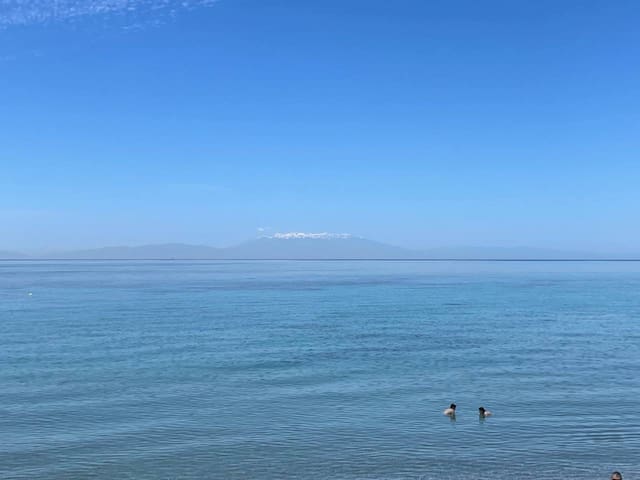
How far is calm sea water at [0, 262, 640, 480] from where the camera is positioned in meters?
29.2

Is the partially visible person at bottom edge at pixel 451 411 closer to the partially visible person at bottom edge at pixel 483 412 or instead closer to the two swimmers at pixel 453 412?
the two swimmers at pixel 453 412

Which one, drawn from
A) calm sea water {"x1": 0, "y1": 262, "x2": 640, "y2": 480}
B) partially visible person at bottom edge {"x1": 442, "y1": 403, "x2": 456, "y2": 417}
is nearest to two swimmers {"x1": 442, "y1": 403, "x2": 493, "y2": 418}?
partially visible person at bottom edge {"x1": 442, "y1": 403, "x2": 456, "y2": 417}

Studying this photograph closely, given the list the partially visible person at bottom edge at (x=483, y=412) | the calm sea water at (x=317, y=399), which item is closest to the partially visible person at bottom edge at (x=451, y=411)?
the calm sea water at (x=317, y=399)

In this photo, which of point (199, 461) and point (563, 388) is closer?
point (199, 461)

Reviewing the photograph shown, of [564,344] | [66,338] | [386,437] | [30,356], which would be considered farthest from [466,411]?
[66,338]

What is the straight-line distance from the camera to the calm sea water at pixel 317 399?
2922 cm

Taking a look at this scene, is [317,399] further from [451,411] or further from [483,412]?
[483,412]

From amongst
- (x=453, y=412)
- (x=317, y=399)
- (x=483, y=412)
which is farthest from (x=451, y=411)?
(x=317, y=399)

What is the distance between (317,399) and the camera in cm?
3878

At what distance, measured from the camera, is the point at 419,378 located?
44.6 m

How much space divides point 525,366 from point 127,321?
4760cm

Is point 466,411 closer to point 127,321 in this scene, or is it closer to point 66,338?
point 66,338

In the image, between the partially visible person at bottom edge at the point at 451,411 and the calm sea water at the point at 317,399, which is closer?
the calm sea water at the point at 317,399

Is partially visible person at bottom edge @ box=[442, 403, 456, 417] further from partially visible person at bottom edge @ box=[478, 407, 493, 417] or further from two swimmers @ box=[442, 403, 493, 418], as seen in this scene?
partially visible person at bottom edge @ box=[478, 407, 493, 417]
